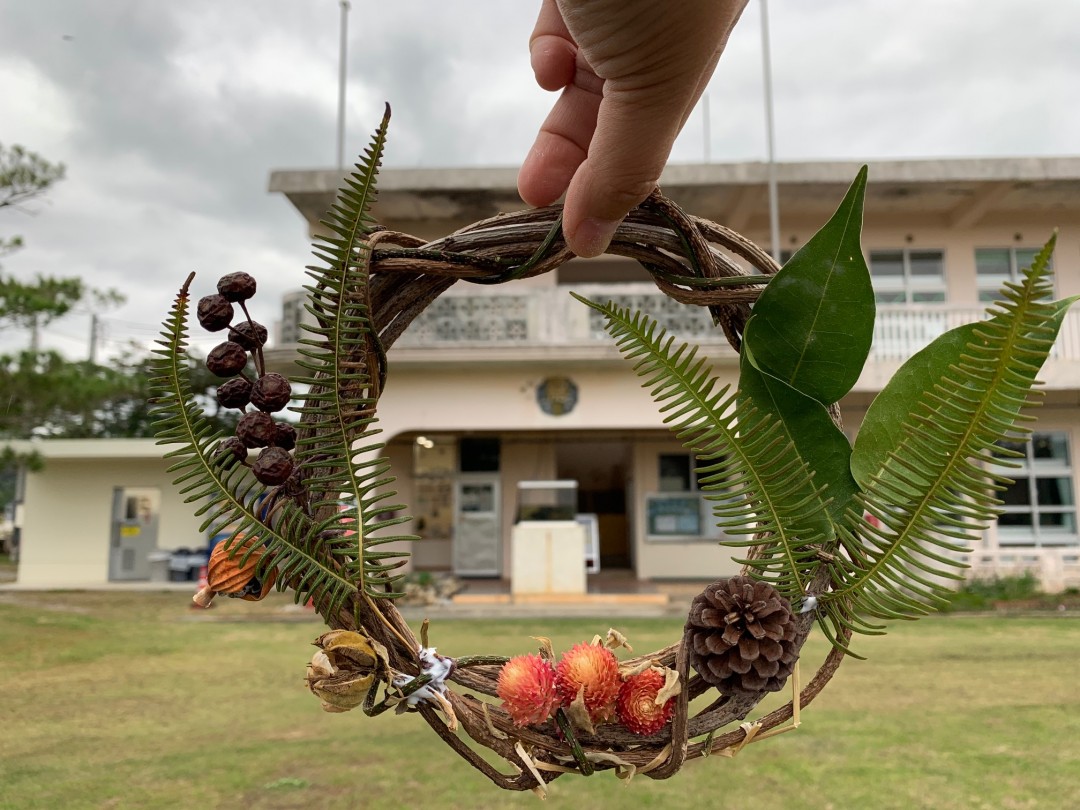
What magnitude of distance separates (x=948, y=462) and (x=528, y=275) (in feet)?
1.38

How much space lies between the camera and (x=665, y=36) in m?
0.46

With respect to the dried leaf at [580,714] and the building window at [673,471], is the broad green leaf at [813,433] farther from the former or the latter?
the building window at [673,471]

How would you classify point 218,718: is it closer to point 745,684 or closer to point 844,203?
point 745,684

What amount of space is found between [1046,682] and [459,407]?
4.90m

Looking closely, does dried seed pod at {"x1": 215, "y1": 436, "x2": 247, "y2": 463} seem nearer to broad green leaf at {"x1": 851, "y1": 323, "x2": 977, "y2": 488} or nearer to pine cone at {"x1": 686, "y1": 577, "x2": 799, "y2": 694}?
pine cone at {"x1": 686, "y1": 577, "x2": 799, "y2": 694}

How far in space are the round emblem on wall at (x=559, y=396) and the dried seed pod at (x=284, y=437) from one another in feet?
19.1

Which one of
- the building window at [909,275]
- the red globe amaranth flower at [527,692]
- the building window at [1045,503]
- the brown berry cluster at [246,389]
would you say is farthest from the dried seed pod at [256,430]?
the building window at [1045,503]

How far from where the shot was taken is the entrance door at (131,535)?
8.80 m

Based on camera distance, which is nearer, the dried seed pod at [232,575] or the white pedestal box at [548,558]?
the dried seed pod at [232,575]

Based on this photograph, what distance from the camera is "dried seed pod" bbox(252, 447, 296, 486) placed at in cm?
61

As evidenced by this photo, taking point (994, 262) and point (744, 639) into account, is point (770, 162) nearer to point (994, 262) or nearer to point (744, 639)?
point (994, 262)

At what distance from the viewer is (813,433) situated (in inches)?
26.0

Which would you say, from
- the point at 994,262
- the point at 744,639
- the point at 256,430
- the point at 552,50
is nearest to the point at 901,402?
the point at 744,639

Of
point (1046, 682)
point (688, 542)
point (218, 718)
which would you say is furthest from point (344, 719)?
point (688, 542)
